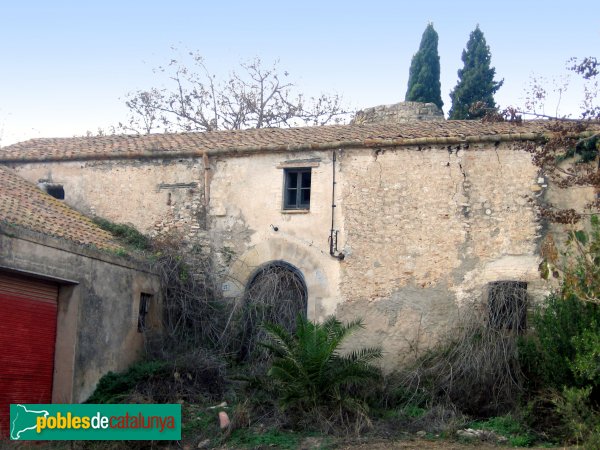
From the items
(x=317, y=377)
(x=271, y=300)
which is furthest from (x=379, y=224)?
(x=317, y=377)

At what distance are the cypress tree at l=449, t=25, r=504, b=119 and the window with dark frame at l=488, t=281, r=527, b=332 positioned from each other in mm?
11902

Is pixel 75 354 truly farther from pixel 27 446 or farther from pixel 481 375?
pixel 481 375

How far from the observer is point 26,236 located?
1273 cm

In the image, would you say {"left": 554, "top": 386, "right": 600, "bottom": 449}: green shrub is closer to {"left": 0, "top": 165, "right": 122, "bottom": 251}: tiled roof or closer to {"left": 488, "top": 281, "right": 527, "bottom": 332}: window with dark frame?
{"left": 488, "top": 281, "right": 527, "bottom": 332}: window with dark frame

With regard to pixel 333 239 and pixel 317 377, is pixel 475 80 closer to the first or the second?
pixel 333 239

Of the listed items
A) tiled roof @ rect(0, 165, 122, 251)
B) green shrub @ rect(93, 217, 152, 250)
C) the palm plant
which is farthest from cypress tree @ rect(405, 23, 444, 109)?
the palm plant

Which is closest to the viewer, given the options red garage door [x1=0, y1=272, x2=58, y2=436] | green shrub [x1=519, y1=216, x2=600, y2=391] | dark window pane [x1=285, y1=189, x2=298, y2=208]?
green shrub [x1=519, y1=216, x2=600, y2=391]

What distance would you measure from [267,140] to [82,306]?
6.29 m

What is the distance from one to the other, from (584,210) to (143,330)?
894cm

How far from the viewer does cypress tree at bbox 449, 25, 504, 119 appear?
26906 millimetres

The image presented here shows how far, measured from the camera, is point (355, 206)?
55.3ft

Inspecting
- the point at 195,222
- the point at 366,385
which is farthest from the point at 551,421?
the point at 195,222

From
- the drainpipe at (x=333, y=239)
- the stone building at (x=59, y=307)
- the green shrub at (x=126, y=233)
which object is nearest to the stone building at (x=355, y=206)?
the drainpipe at (x=333, y=239)

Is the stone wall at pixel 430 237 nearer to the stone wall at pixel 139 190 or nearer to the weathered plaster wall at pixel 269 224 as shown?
the weathered plaster wall at pixel 269 224
